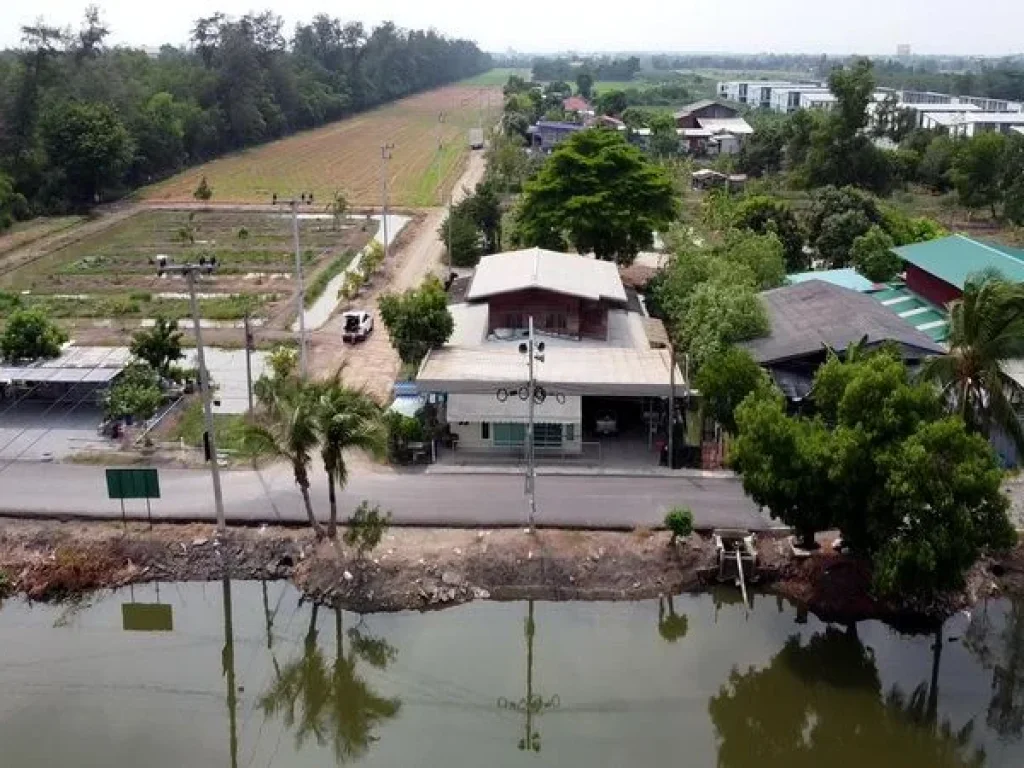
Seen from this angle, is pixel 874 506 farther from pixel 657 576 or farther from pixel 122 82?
pixel 122 82

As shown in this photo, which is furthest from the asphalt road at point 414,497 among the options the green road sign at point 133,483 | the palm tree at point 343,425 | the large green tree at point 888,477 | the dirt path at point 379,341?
the dirt path at point 379,341

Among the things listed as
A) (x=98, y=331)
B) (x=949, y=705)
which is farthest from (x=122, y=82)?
(x=949, y=705)

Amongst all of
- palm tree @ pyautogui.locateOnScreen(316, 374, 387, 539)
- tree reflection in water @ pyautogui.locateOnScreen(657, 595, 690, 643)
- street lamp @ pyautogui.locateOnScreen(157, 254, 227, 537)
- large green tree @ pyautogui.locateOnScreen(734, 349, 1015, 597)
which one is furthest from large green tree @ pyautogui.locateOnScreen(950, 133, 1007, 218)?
street lamp @ pyautogui.locateOnScreen(157, 254, 227, 537)

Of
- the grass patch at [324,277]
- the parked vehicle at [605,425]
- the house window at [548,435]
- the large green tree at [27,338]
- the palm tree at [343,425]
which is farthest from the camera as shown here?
the grass patch at [324,277]

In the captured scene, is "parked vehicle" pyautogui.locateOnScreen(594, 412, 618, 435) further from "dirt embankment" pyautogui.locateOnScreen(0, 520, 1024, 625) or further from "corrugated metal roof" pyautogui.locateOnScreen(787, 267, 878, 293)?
"corrugated metal roof" pyautogui.locateOnScreen(787, 267, 878, 293)

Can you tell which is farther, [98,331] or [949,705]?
[98,331]

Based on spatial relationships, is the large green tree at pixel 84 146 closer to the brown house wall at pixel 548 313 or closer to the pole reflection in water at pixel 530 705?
the brown house wall at pixel 548 313
